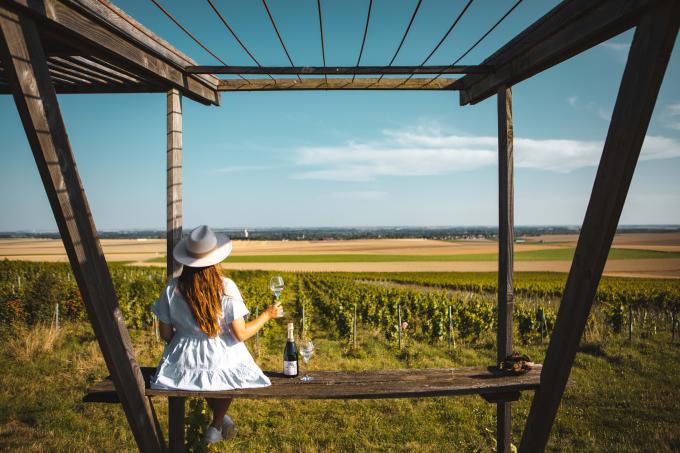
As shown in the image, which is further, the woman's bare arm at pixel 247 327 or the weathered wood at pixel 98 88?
the weathered wood at pixel 98 88

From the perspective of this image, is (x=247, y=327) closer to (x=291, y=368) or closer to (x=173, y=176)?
(x=291, y=368)

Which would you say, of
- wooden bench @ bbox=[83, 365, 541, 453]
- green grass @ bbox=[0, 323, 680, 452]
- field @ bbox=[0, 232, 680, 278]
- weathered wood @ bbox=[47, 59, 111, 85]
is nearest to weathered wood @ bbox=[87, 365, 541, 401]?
wooden bench @ bbox=[83, 365, 541, 453]

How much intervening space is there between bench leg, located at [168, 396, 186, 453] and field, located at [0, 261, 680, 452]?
5.2 inches

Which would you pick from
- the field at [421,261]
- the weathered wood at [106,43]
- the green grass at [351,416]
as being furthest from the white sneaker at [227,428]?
the field at [421,261]

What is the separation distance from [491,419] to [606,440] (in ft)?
4.17

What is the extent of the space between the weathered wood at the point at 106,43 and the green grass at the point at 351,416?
12.1ft

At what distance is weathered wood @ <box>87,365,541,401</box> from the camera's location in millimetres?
2684

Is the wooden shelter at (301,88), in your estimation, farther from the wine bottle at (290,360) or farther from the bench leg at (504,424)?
the wine bottle at (290,360)

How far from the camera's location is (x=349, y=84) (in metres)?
3.32

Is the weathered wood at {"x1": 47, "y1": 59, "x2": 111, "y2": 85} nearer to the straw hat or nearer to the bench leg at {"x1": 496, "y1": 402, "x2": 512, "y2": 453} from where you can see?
the straw hat

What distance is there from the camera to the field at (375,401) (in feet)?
16.0

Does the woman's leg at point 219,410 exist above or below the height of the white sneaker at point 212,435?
above

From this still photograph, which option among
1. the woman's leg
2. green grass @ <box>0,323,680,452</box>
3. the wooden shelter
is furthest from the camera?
green grass @ <box>0,323,680,452</box>

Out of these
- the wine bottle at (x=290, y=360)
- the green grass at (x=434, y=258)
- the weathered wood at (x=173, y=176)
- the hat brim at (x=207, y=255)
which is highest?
the weathered wood at (x=173, y=176)
